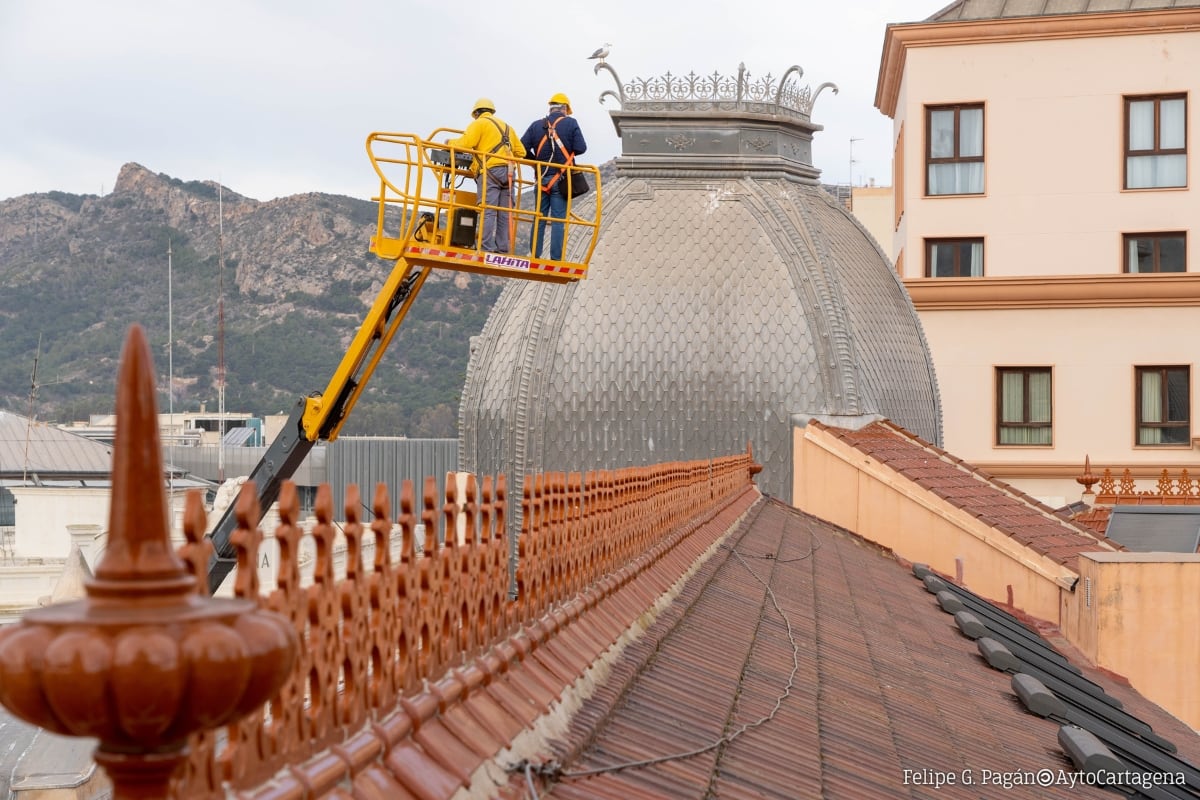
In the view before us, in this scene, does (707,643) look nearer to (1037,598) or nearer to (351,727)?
(351,727)

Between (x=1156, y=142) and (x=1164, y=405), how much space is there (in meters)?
6.11

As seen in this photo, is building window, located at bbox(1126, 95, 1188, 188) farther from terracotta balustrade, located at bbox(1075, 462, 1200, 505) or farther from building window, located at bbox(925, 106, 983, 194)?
terracotta balustrade, located at bbox(1075, 462, 1200, 505)

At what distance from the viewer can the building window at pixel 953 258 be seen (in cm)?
3638

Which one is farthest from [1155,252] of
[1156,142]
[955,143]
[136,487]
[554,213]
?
[136,487]

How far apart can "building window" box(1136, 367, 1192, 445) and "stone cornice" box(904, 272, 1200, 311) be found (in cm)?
163

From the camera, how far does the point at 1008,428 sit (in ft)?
117

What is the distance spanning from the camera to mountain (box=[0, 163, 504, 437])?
73.4 meters

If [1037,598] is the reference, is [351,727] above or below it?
above

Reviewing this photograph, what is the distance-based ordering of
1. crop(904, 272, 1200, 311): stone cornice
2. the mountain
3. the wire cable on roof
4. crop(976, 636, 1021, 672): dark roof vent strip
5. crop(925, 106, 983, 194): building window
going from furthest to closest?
the mountain < crop(925, 106, 983, 194): building window < crop(904, 272, 1200, 311): stone cornice < crop(976, 636, 1021, 672): dark roof vent strip < the wire cable on roof

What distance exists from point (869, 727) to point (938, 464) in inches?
628


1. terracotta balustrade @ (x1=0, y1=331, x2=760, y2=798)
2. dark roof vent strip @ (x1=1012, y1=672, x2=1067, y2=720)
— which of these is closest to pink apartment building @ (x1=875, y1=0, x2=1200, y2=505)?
dark roof vent strip @ (x1=1012, y1=672, x2=1067, y2=720)

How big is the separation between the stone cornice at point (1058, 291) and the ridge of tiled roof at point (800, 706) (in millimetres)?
22953

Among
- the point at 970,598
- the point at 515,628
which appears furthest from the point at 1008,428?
the point at 515,628

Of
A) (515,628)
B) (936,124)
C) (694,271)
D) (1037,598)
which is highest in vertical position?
(936,124)
